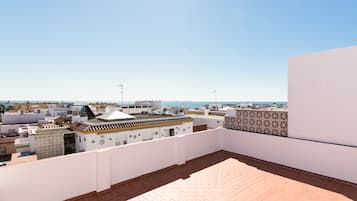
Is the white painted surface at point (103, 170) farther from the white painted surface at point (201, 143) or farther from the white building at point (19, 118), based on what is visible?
the white building at point (19, 118)

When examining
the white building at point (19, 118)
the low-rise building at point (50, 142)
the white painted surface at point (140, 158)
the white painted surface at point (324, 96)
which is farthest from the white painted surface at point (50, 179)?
the white building at point (19, 118)

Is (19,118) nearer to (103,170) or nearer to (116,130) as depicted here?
(116,130)

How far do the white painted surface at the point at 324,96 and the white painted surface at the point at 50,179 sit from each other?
5.49 metres

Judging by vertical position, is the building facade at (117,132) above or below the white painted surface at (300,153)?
below

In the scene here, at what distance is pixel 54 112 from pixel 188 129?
23433 millimetres

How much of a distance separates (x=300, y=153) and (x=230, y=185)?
244cm

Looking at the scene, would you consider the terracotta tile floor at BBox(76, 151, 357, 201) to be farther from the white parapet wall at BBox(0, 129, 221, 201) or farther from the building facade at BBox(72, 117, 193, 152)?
the building facade at BBox(72, 117, 193, 152)

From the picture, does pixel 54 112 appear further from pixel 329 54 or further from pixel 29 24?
pixel 329 54

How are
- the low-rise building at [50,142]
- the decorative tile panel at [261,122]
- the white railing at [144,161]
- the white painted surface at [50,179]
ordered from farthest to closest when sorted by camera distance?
the low-rise building at [50,142] < the decorative tile panel at [261,122] < the white railing at [144,161] < the white painted surface at [50,179]

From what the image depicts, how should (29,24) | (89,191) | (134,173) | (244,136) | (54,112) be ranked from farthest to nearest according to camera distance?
1. (54,112)
2. (29,24)
3. (244,136)
4. (134,173)
5. (89,191)

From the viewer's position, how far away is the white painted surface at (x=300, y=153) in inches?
151

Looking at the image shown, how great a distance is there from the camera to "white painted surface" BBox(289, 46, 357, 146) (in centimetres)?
390

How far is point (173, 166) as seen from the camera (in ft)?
15.4

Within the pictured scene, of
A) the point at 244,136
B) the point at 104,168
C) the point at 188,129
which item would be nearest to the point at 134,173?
the point at 104,168
